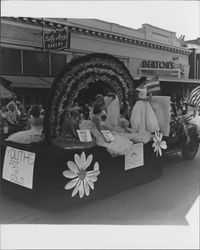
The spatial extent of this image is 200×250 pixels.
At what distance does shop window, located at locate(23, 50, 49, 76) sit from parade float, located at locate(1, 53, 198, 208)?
31.3 inches

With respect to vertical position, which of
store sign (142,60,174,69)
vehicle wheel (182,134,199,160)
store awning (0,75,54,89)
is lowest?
vehicle wheel (182,134,199,160)

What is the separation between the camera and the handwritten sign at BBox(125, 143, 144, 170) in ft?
18.1

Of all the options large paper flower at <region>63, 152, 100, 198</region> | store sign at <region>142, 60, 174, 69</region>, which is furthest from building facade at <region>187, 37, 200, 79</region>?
large paper flower at <region>63, 152, 100, 198</region>

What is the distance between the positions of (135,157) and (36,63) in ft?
7.83

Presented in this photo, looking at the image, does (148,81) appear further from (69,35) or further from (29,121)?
(29,121)

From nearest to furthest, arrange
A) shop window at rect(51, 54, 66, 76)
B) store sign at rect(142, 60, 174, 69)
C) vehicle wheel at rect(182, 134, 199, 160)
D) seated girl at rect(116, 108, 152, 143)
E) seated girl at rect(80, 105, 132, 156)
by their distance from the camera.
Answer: seated girl at rect(80, 105, 132, 156)
shop window at rect(51, 54, 66, 76)
seated girl at rect(116, 108, 152, 143)
store sign at rect(142, 60, 174, 69)
vehicle wheel at rect(182, 134, 199, 160)

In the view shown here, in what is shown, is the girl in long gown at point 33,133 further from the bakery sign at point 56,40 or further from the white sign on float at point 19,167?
the bakery sign at point 56,40

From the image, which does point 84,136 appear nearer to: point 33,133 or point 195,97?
point 33,133

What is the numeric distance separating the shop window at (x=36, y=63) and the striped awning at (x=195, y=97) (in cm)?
383

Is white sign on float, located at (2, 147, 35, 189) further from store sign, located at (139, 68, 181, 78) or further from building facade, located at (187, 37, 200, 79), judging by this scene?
building facade, located at (187, 37, 200, 79)

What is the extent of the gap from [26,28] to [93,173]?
249 cm

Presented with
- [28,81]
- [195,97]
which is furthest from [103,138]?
[195,97]

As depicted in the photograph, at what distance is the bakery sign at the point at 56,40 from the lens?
559 cm

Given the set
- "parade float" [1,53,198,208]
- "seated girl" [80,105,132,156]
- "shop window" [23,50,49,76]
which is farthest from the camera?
"shop window" [23,50,49,76]
